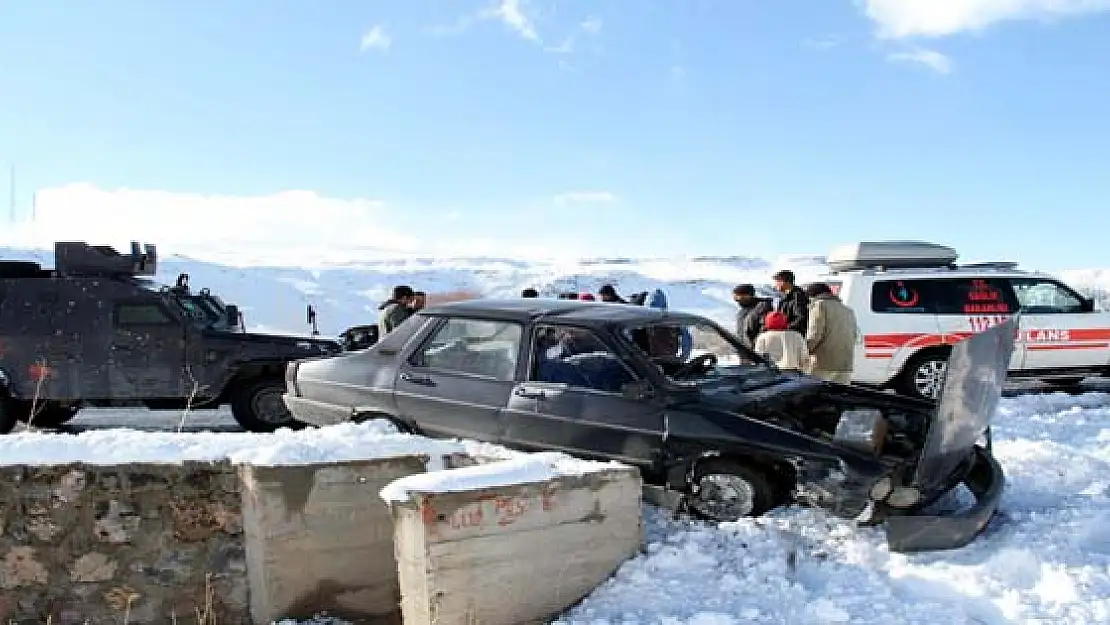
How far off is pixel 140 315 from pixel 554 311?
494cm

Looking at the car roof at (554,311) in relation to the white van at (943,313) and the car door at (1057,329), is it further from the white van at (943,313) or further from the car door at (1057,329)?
the car door at (1057,329)

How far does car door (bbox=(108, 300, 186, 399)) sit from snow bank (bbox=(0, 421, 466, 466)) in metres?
4.24

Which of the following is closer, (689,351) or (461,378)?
(461,378)

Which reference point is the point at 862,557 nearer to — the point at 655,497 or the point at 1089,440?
the point at 655,497

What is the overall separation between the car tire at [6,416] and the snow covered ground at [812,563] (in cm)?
473

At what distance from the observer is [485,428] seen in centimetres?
569

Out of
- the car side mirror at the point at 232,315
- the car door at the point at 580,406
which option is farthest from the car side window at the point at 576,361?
the car side mirror at the point at 232,315

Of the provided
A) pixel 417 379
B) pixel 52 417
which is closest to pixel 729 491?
pixel 417 379

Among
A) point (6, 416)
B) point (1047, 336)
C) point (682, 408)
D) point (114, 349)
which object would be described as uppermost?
point (1047, 336)

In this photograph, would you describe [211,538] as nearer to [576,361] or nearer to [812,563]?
[576,361]

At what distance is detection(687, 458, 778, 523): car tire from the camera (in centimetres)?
493

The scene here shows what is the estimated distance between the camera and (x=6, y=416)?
8945 mm

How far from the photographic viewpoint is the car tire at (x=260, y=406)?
29.9 feet

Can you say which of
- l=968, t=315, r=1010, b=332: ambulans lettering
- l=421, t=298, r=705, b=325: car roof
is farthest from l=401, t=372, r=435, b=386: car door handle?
l=968, t=315, r=1010, b=332: ambulans lettering
